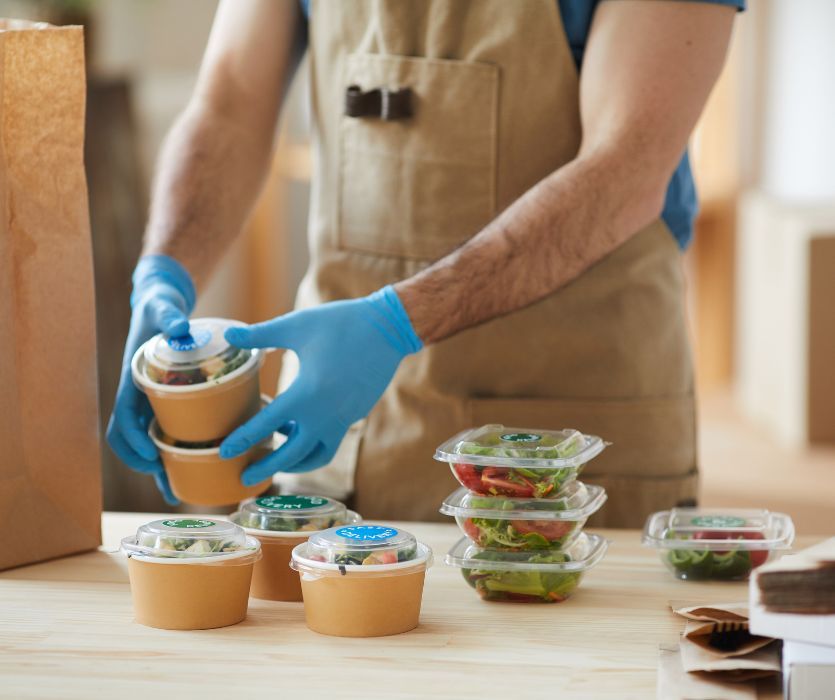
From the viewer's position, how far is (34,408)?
1213 mm

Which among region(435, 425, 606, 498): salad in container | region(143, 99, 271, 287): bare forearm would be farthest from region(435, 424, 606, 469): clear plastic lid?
region(143, 99, 271, 287): bare forearm

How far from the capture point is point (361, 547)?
0.99 m

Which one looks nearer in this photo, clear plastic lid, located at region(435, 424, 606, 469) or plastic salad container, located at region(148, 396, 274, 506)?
clear plastic lid, located at region(435, 424, 606, 469)

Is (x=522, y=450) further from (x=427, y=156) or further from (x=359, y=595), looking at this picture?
(x=427, y=156)

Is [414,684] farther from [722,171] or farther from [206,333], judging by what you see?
[722,171]

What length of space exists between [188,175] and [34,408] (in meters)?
0.54

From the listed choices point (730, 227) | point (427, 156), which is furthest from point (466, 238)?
point (730, 227)

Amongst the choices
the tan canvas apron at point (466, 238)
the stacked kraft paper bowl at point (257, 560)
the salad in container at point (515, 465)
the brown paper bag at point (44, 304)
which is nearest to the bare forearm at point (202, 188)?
the tan canvas apron at point (466, 238)

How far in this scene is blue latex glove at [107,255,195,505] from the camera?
128 cm

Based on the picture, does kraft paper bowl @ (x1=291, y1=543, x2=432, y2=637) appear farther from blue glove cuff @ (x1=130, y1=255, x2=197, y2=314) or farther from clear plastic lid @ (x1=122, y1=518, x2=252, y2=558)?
blue glove cuff @ (x1=130, y1=255, x2=197, y2=314)

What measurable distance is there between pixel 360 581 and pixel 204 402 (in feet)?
0.92

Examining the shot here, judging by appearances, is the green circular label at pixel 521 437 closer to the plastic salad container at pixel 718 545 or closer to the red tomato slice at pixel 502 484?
the red tomato slice at pixel 502 484

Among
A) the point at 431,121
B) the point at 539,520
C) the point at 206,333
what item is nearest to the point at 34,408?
the point at 206,333

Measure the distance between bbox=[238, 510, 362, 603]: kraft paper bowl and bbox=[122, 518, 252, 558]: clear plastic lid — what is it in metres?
0.06
